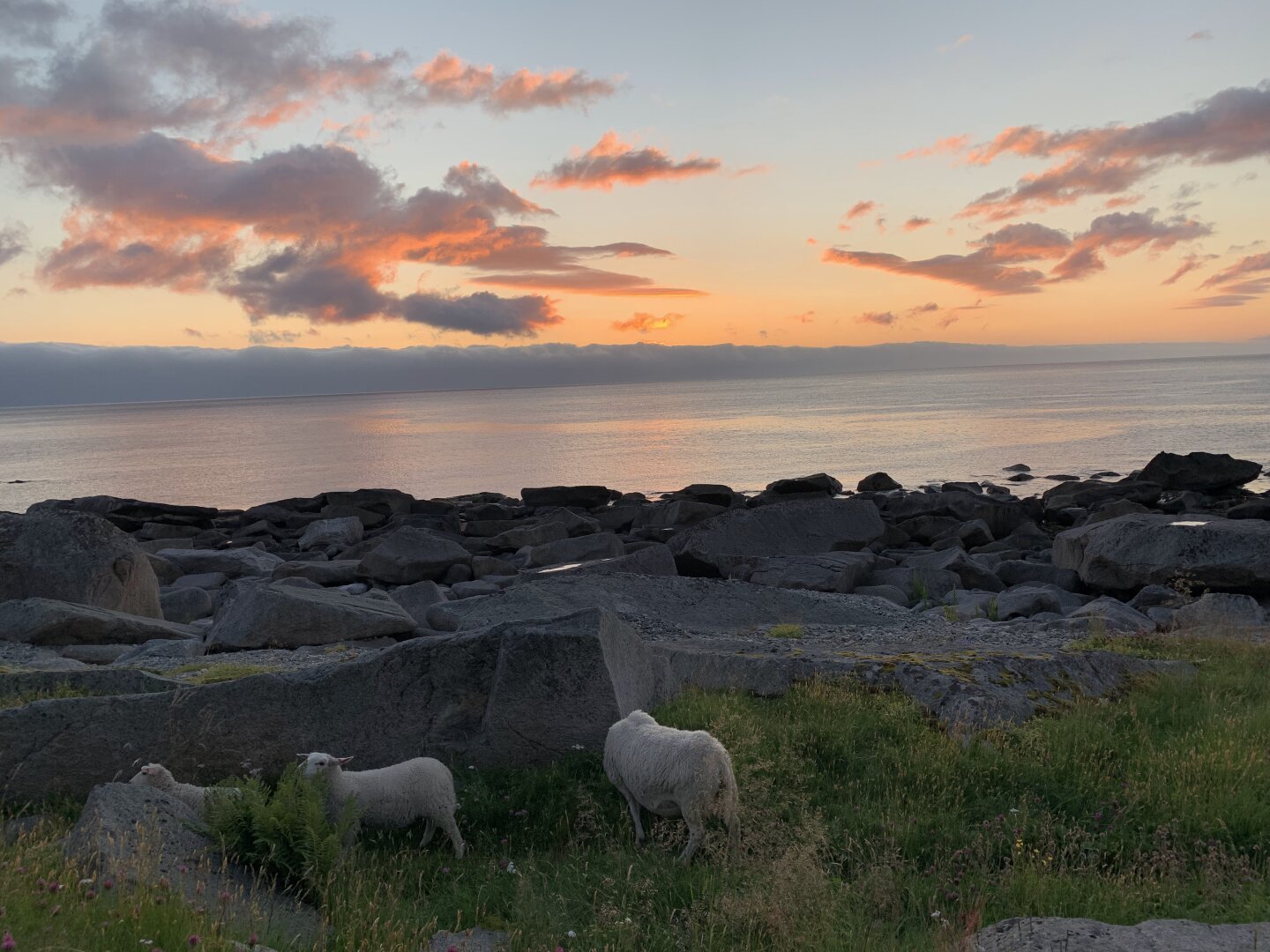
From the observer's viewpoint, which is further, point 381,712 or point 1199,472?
point 1199,472

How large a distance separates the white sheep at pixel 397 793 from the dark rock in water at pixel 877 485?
Result: 149ft

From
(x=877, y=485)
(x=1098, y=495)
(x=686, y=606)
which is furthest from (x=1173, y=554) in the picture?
(x=877, y=485)

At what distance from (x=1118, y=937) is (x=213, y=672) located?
980cm

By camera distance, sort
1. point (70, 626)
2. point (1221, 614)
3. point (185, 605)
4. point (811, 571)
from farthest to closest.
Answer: point (811, 571) → point (185, 605) → point (1221, 614) → point (70, 626)

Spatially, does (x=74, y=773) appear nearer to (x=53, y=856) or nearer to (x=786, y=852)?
(x=53, y=856)

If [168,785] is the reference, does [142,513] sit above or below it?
below

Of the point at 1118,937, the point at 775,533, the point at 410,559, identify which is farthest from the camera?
the point at 775,533

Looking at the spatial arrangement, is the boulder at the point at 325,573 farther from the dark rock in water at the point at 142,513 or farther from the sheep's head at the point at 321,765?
the dark rock in water at the point at 142,513

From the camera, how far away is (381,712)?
985 cm

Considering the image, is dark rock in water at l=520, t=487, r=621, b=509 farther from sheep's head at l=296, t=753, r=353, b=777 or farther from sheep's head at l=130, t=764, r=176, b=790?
sheep's head at l=296, t=753, r=353, b=777

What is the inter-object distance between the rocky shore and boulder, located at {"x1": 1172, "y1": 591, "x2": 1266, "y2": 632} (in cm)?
8

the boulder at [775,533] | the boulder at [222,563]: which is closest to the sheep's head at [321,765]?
the boulder at [775,533]

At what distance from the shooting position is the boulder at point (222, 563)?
28.2 m

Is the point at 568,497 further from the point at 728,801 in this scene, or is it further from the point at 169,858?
the point at 169,858
